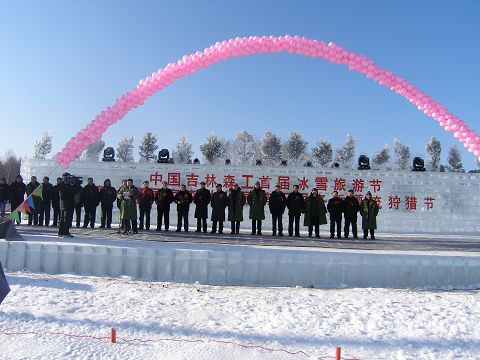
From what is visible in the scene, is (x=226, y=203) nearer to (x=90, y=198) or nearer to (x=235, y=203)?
(x=235, y=203)

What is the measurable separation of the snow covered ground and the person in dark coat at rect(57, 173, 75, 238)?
6.35 ft

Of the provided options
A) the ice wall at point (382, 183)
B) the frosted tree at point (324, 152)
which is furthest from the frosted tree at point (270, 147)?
the ice wall at point (382, 183)

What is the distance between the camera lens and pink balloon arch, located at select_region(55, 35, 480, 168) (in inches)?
351

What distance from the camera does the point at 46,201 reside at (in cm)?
1109

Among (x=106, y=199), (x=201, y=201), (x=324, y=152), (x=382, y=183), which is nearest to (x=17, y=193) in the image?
(x=106, y=199)

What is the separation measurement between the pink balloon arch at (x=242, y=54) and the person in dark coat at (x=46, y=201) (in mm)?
2322

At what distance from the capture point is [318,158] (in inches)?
1464

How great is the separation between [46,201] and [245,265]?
7.02 m

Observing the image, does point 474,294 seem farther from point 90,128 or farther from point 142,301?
point 90,128

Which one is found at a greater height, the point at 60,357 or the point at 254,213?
the point at 254,213

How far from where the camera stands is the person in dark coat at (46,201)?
1098 centimetres

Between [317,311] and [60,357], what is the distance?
9.75ft

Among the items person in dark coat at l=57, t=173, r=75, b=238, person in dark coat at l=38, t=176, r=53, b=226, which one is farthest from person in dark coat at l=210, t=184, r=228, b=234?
person in dark coat at l=38, t=176, r=53, b=226

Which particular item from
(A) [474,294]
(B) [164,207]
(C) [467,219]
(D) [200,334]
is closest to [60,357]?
(D) [200,334]
